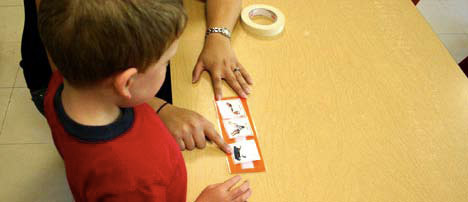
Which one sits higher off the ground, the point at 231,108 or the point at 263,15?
the point at 263,15

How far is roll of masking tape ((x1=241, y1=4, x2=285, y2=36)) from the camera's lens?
3.45ft

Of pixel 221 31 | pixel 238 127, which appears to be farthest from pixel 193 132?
pixel 221 31

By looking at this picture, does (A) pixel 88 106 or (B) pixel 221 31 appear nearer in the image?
(A) pixel 88 106

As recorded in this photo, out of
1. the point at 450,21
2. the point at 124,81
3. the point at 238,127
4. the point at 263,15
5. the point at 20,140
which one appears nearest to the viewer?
the point at 124,81

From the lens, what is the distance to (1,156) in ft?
5.24

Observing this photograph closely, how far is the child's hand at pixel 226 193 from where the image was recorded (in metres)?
0.69

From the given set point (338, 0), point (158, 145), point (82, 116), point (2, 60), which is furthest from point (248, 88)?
point (2, 60)

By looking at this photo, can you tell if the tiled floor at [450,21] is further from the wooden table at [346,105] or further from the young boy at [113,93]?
the young boy at [113,93]

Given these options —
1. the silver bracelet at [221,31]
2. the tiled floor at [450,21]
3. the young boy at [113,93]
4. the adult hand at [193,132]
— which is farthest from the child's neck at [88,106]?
the tiled floor at [450,21]

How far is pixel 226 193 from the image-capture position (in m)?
0.70

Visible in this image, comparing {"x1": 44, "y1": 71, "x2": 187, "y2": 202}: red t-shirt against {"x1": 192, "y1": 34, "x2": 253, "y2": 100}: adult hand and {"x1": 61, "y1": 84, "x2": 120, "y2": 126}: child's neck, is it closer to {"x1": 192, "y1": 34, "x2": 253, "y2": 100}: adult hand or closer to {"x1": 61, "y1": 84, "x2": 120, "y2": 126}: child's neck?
{"x1": 61, "y1": 84, "x2": 120, "y2": 126}: child's neck

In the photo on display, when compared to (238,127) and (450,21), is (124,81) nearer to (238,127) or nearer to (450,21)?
(238,127)

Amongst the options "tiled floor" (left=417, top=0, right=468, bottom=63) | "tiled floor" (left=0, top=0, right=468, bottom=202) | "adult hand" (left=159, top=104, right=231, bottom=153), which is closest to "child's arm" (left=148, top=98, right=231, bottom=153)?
"adult hand" (left=159, top=104, right=231, bottom=153)

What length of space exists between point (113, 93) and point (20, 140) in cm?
147
